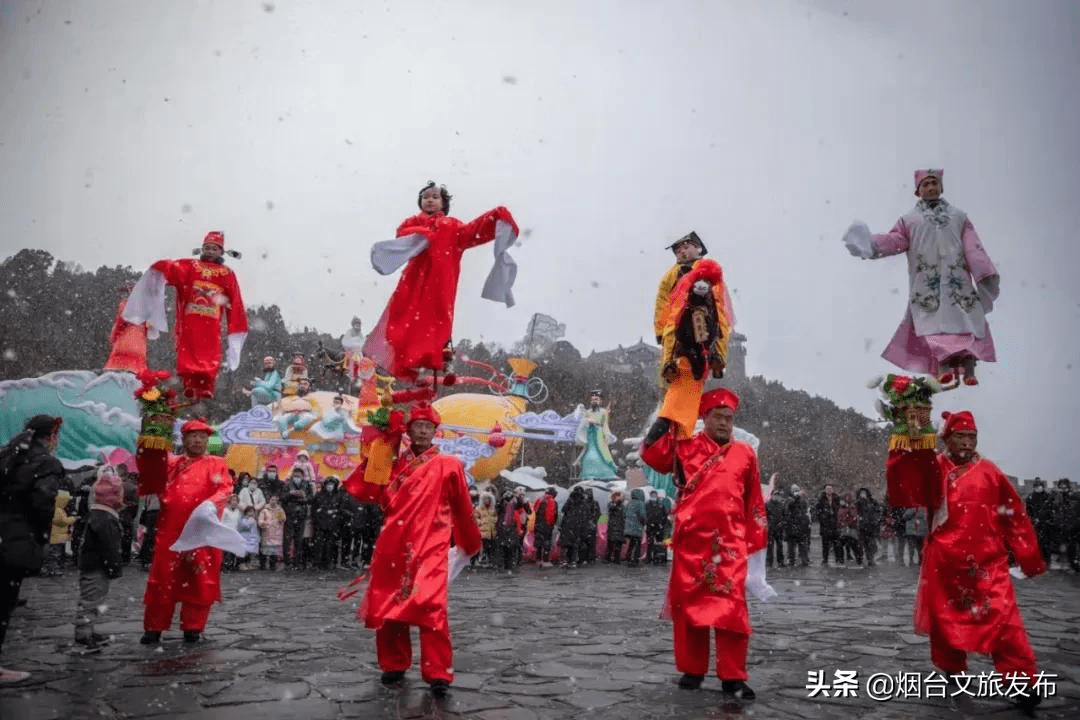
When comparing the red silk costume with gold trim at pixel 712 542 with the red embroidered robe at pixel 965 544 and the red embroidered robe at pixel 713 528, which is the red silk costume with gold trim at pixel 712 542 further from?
the red embroidered robe at pixel 965 544

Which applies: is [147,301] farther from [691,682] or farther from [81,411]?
[81,411]

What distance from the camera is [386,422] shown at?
577cm

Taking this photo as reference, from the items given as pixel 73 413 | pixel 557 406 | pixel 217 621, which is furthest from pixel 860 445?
pixel 217 621

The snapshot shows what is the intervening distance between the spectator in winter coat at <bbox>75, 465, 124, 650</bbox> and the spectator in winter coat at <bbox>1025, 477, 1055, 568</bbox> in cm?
1697

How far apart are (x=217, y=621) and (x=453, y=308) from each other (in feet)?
14.1

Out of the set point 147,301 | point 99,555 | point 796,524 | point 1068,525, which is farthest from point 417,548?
point 1068,525

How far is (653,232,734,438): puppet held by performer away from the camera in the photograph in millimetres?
5621

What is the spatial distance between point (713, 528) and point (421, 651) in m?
2.06

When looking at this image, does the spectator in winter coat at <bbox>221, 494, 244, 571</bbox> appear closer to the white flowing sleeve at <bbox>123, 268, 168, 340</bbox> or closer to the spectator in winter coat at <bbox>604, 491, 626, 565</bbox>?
the white flowing sleeve at <bbox>123, 268, 168, 340</bbox>

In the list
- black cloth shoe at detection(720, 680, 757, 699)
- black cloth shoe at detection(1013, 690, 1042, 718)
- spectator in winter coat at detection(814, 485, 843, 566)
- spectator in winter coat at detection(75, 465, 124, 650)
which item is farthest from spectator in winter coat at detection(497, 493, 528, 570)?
black cloth shoe at detection(1013, 690, 1042, 718)

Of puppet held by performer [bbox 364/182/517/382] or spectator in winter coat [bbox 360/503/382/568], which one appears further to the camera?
spectator in winter coat [bbox 360/503/382/568]

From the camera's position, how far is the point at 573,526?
1673cm

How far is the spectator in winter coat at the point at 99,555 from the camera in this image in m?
6.55

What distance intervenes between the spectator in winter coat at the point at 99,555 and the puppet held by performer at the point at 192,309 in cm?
110
